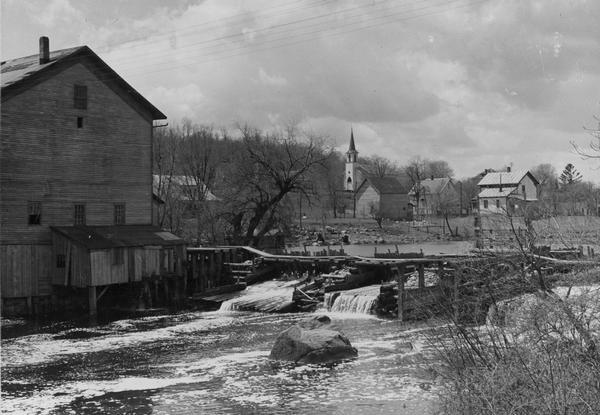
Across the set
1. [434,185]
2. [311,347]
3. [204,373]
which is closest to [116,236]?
[204,373]

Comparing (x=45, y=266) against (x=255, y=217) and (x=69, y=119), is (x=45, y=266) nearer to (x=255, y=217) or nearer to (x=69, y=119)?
(x=69, y=119)

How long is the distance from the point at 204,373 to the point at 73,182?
1672 centimetres

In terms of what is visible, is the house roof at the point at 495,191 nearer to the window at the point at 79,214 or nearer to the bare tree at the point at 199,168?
the bare tree at the point at 199,168

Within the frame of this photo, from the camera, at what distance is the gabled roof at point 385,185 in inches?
4376

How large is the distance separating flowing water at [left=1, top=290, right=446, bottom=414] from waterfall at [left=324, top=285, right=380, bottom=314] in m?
1.58

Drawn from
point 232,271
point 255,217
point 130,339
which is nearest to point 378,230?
point 255,217

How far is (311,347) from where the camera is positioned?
20453 mm

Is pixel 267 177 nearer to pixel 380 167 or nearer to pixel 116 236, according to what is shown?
pixel 116 236

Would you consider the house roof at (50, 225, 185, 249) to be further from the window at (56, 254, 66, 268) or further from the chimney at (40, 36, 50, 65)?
the chimney at (40, 36, 50, 65)

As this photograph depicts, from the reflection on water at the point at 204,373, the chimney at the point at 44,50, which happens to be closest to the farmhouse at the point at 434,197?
the chimney at the point at 44,50

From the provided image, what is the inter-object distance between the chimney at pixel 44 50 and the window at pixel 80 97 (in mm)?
2086

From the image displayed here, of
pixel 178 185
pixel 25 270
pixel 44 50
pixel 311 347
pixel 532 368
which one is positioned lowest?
pixel 311 347

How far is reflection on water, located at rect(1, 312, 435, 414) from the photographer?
53.0ft

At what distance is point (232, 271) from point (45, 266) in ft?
37.1
